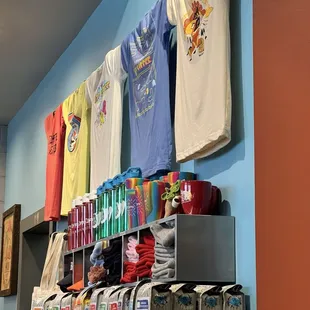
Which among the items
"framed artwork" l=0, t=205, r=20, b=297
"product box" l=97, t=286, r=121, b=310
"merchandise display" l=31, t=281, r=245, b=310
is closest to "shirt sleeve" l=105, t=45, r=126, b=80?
"product box" l=97, t=286, r=121, b=310

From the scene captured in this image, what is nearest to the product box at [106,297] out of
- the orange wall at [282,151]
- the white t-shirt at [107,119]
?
the orange wall at [282,151]

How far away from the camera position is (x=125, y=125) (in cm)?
320

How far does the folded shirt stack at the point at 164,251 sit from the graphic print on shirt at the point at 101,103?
115cm

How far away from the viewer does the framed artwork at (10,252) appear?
538 cm

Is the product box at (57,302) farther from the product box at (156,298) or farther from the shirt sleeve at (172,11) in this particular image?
the shirt sleeve at (172,11)

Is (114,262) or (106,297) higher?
(114,262)

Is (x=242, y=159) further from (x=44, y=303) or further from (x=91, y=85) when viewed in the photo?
(x=91, y=85)

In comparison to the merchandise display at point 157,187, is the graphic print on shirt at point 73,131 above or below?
above

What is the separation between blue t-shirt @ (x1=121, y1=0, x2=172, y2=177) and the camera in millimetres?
2570

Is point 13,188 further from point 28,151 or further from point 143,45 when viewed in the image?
point 143,45

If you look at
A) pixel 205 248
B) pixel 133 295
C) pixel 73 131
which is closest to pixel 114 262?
pixel 133 295

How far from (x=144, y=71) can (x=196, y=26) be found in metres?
0.51

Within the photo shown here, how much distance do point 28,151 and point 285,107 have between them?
11.7ft

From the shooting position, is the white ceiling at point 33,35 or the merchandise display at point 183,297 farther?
the white ceiling at point 33,35
